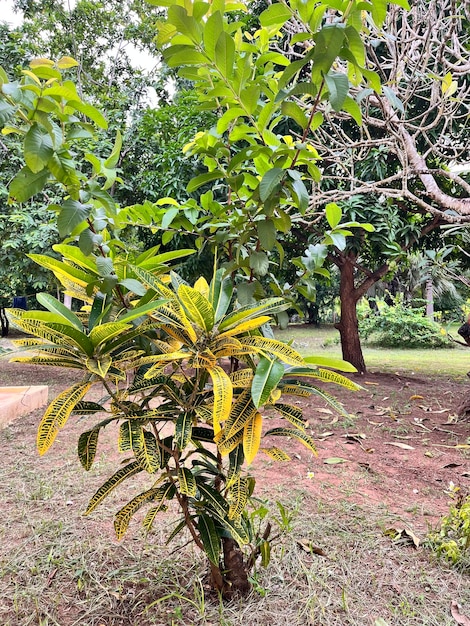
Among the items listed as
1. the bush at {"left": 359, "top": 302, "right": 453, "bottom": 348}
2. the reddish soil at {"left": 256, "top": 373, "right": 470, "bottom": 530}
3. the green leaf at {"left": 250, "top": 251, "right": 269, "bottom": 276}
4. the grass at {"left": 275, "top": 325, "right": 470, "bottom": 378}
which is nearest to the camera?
the green leaf at {"left": 250, "top": 251, "right": 269, "bottom": 276}

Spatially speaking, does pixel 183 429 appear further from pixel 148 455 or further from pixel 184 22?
pixel 184 22

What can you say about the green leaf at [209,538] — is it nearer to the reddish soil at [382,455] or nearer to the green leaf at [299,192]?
the reddish soil at [382,455]

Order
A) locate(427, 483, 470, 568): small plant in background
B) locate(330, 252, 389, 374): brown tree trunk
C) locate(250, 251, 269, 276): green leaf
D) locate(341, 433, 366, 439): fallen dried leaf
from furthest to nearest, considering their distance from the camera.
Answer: locate(330, 252, 389, 374): brown tree trunk < locate(341, 433, 366, 439): fallen dried leaf < locate(427, 483, 470, 568): small plant in background < locate(250, 251, 269, 276): green leaf

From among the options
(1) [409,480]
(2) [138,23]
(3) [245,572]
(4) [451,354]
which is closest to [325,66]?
(3) [245,572]

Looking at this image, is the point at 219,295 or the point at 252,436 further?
the point at 219,295

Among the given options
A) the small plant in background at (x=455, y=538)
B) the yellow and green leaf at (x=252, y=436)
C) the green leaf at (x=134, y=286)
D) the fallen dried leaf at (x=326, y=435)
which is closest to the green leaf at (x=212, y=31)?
the green leaf at (x=134, y=286)

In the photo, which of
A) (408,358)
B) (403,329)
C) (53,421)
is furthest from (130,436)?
(403,329)

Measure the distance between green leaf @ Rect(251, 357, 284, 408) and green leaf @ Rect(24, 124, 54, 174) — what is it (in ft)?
2.02

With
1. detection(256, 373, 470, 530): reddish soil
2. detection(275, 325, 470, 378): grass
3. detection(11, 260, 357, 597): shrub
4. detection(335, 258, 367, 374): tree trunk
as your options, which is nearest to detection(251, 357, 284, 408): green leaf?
detection(11, 260, 357, 597): shrub

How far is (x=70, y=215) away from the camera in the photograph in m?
0.95

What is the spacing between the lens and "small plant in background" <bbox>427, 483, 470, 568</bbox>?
1.54 metres

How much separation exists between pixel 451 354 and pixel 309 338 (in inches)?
166

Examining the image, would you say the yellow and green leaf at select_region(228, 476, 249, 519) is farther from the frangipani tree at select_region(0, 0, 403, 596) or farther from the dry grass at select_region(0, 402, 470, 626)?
the dry grass at select_region(0, 402, 470, 626)

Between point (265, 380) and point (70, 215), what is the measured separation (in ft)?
1.82
